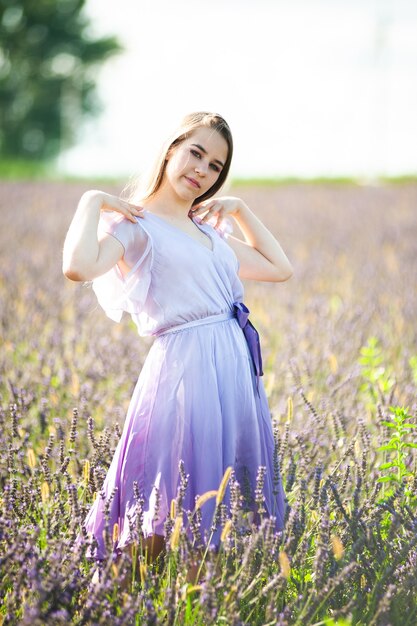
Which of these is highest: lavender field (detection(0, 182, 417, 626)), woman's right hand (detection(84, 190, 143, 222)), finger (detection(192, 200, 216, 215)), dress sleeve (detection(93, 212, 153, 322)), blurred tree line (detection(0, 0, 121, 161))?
blurred tree line (detection(0, 0, 121, 161))

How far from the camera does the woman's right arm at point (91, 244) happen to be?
1778mm

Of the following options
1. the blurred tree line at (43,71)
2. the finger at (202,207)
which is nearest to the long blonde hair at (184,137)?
the finger at (202,207)

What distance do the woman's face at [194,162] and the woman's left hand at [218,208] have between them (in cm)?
12

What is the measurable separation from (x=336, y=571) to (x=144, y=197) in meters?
1.11

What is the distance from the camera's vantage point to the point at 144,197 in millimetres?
2117

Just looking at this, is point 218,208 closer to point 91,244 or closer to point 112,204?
point 112,204

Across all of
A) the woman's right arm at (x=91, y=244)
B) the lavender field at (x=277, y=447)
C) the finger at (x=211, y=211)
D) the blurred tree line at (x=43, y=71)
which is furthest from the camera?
the blurred tree line at (x=43, y=71)

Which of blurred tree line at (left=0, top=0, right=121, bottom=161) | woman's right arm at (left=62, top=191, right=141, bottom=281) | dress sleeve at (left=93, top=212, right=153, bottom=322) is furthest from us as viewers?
blurred tree line at (left=0, top=0, right=121, bottom=161)

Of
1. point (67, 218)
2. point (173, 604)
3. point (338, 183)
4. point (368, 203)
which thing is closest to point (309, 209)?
point (368, 203)

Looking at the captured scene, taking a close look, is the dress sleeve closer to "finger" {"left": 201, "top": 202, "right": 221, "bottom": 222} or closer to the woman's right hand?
the woman's right hand

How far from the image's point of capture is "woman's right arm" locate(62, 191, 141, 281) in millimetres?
1778

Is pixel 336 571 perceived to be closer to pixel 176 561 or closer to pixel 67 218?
pixel 176 561

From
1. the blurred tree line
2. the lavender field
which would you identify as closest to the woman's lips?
the lavender field

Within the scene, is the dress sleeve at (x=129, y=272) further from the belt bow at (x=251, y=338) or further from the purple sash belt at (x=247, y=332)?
the belt bow at (x=251, y=338)
